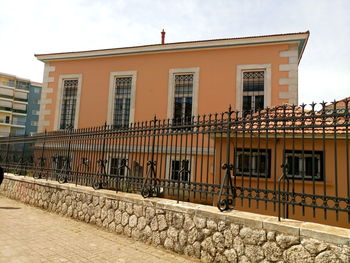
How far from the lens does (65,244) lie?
484 centimetres

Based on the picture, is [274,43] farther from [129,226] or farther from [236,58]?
[129,226]

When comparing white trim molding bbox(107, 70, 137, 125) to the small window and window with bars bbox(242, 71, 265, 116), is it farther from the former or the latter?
window with bars bbox(242, 71, 265, 116)

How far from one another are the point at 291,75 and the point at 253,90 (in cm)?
152

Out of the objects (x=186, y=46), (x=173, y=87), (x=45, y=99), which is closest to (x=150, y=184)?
(x=173, y=87)

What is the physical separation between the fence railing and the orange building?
3.92 meters

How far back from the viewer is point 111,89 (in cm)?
1327

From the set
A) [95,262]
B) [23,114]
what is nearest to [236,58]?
[95,262]

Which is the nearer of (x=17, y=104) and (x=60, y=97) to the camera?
(x=60, y=97)

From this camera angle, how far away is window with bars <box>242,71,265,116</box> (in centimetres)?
1077

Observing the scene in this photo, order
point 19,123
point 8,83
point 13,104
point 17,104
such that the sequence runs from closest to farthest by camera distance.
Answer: point 8,83
point 13,104
point 17,104
point 19,123

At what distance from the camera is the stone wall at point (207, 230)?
10.2 feet

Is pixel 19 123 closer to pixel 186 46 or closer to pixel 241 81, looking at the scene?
pixel 186 46

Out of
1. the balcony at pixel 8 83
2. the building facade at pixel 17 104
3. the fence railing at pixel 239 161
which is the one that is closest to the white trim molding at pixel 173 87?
the fence railing at pixel 239 161

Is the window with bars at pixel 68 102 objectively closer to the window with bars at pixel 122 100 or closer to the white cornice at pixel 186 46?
the white cornice at pixel 186 46
